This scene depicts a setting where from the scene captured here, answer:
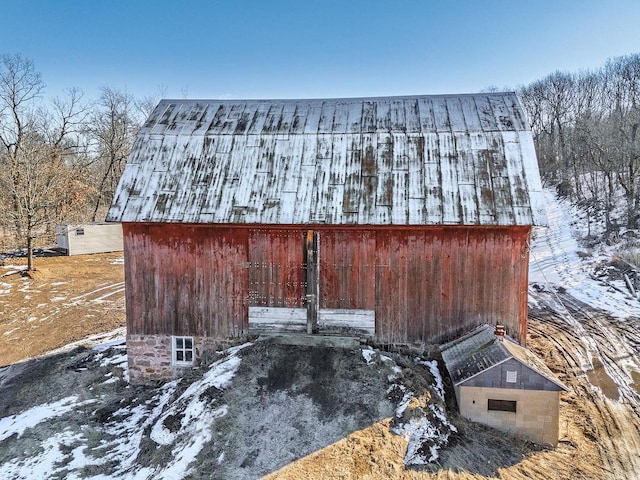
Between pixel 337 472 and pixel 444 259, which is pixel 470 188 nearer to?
pixel 444 259

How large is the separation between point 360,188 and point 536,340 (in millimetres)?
8011

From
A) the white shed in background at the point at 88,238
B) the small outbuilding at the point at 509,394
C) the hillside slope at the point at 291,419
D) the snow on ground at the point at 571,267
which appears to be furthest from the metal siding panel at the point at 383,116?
the white shed in background at the point at 88,238

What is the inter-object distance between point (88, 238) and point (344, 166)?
24616 millimetres

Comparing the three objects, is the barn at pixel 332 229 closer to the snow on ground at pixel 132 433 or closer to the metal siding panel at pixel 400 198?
the metal siding panel at pixel 400 198

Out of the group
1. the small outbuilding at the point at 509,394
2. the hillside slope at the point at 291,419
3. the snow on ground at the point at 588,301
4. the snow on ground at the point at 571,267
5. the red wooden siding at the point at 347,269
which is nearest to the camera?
the hillside slope at the point at 291,419

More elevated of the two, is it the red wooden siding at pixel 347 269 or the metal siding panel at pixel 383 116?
the metal siding panel at pixel 383 116

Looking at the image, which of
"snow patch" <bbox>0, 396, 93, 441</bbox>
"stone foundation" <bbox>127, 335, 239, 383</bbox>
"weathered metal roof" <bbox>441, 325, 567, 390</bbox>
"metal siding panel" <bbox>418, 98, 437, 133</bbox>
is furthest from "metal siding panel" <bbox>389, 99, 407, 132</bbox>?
"snow patch" <bbox>0, 396, 93, 441</bbox>

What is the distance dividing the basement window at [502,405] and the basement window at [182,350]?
23.6ft

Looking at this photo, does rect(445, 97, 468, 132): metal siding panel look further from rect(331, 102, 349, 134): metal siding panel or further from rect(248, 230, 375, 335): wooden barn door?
rect(248, 230, 375, 335): wooden barn door

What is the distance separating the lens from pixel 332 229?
32.2 ft

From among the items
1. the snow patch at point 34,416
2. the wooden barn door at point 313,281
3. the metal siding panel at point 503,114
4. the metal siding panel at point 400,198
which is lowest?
the snow patch at point 34,416

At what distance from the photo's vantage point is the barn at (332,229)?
9.48m

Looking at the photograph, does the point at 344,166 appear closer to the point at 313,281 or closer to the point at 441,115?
the point at 313,281

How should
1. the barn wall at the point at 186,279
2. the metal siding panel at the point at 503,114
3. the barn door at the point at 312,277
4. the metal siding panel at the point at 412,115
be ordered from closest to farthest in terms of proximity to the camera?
the barn door at the point at 312,277
the barn wall at the point at 186,279
the metal siding panel at the point at 503,114
the metal siding panel at the point at 412,115
